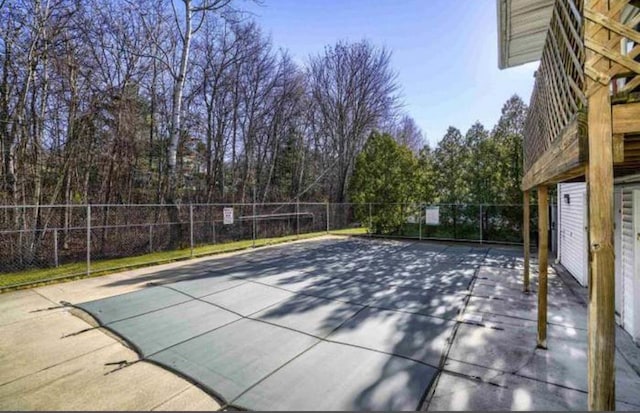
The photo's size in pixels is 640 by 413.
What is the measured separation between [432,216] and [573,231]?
16.8ft

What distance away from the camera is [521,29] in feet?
17.1

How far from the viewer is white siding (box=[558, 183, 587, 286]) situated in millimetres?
5121

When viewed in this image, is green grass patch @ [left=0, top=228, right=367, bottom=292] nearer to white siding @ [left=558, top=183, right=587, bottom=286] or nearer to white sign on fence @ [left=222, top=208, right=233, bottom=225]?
white sign on fence @ [left=222, top=208, right=233, bottom=225]

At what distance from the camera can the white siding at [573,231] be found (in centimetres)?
512

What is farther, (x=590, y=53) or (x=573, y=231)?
(x=573, y=231)

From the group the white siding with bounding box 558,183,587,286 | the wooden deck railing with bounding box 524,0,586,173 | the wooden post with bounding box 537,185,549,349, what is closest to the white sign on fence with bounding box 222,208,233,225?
the wooden post with bounding box 537,185,549,349

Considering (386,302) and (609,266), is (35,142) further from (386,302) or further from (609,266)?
(609,266)

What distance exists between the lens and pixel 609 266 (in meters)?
1.37

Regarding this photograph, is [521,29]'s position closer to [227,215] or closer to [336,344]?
[336,344]

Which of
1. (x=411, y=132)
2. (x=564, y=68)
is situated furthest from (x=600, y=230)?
(x=411, y=132)

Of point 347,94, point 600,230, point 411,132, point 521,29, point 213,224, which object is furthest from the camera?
point 411,132

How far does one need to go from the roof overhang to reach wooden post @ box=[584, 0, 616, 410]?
3373mm

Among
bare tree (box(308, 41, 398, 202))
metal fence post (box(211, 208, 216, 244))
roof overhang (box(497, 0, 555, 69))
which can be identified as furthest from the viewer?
bare tree (box(308, 41, 398, 202))

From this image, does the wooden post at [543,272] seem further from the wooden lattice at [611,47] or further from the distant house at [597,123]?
the wooden lattice at [611,47]
